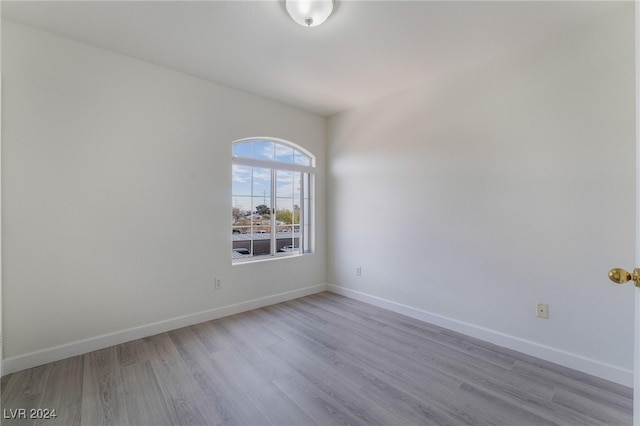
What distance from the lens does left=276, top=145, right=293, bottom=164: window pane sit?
3817mm

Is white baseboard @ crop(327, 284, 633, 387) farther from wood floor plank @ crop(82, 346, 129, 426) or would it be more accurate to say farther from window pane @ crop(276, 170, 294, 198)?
wood floor plank @ crop(82, 346, 129, 426)

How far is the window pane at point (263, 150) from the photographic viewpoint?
3.58 metres

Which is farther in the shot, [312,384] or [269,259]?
[269,259]

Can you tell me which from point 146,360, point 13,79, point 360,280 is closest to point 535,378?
point 360,280

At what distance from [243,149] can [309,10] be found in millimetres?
1896

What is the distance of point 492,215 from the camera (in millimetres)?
2572

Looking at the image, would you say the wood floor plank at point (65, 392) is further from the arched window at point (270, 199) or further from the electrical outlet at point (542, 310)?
the electrical outlet at point (542, 310)

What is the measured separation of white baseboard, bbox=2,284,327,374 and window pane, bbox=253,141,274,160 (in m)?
1.83

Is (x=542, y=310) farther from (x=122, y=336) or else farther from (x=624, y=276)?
(x=122, y=336)

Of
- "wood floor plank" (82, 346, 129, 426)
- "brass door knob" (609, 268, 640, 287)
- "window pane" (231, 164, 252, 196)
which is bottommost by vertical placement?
"wood floor plank" (82, 346, 129, 426)

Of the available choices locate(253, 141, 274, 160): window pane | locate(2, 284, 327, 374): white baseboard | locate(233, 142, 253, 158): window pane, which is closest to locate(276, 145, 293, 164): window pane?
locate(253, 141, 274, 160): window pane

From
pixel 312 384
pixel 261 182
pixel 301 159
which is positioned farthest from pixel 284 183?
pixel 312 384

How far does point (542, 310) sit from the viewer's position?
2291 millimetres

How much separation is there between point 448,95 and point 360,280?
8.06 feet
